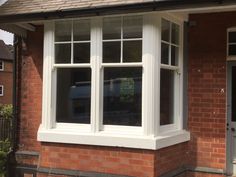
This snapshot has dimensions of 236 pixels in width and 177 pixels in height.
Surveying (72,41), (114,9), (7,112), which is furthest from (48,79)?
(7,112)

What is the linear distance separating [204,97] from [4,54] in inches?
1448

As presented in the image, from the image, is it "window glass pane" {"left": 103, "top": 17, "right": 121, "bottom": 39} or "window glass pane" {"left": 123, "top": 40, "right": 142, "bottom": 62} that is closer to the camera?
"window glass pane" {"left": 123, "top": 40, "right": 142, "bottom": 62}

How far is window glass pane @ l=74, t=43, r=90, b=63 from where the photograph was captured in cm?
729

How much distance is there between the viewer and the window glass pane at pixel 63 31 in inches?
294

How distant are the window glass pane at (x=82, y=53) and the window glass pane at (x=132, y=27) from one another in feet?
2.43

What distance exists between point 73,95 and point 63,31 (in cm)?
116

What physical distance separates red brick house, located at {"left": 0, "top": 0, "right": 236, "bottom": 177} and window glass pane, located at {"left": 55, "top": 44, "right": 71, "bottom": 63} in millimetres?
18

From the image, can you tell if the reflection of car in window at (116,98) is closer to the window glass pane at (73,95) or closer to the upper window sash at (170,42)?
the window glass pane at (73,95)

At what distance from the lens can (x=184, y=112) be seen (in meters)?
7.70

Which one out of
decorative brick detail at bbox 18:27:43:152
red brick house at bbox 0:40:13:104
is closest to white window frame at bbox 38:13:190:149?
Answer: decorative brick detail at bbox 18:27:43:152

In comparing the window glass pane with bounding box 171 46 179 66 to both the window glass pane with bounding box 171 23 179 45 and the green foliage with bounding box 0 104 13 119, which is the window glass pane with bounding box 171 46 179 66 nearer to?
the window glass pane with bounding box 171 23 179 45

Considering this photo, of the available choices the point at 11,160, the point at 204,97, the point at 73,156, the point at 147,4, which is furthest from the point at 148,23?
the point at 11,160

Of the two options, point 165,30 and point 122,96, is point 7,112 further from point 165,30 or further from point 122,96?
point 165,30

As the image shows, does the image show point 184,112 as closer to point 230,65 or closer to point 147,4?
point 230,65
